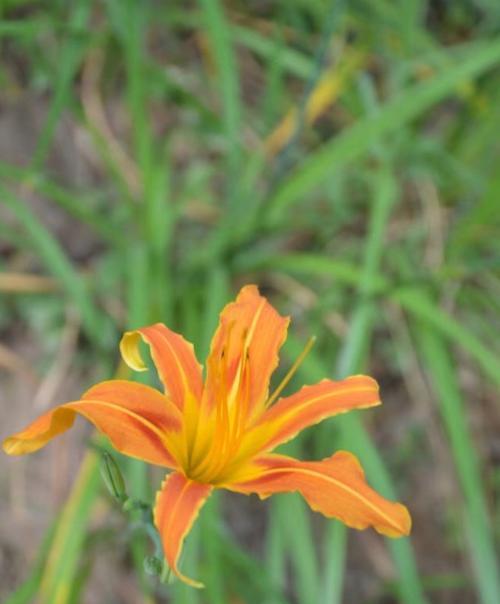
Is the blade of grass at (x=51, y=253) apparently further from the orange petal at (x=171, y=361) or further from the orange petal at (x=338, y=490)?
the orange petal at (x=338, y=490)

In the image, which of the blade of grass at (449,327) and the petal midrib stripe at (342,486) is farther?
the blade of grass at (449,327)

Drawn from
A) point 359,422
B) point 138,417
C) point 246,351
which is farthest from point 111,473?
point 359,422

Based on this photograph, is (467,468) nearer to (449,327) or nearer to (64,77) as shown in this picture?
(449,327)

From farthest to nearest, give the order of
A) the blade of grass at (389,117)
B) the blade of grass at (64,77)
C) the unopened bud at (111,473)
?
the blade of grass at (389,117), the blade of grass at (64,77), the unopened bud at (111,473)

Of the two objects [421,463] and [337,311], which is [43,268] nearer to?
[337,311]


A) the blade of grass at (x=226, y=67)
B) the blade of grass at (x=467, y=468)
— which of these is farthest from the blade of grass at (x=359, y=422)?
the blade of grass at (x=226, y=67)

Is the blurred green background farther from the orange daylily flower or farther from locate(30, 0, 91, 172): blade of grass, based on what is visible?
the orange daylily flower

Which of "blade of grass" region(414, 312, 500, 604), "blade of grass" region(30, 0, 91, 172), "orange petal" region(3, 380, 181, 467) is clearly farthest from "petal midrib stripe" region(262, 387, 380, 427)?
"blade of grass" region(30, 0, 91, 172)
